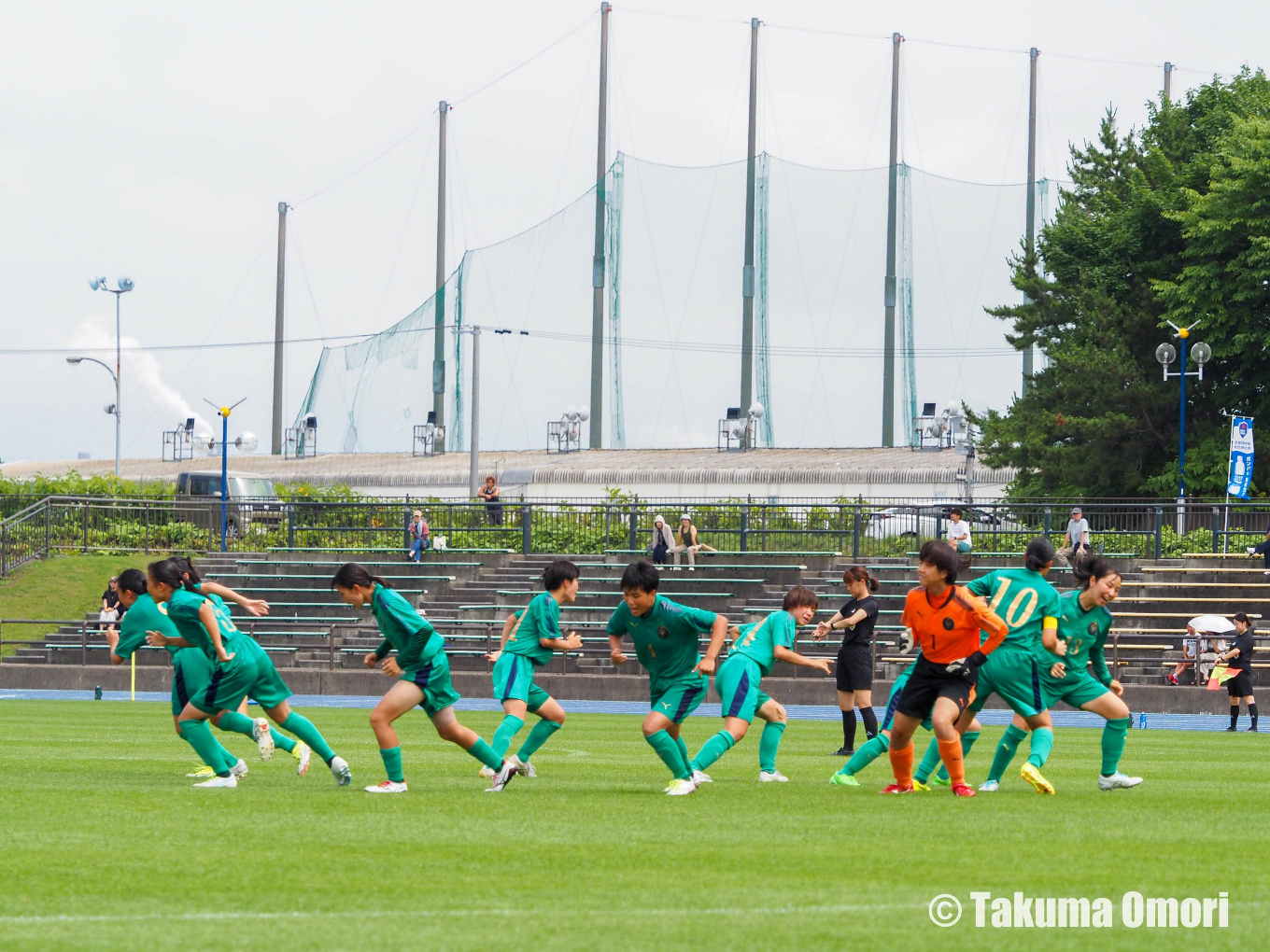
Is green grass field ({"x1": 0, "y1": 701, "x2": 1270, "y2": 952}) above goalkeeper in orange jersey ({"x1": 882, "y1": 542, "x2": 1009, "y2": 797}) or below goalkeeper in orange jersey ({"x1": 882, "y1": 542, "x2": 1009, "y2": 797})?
below

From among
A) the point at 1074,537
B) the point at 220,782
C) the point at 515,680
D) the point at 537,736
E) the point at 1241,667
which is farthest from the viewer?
the point at 1074,537

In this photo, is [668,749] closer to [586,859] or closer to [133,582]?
[586,859]

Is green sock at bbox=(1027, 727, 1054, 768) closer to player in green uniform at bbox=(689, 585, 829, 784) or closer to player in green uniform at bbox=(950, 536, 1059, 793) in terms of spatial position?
player in green uniform at bbox=(950, 536, 1059, 793)

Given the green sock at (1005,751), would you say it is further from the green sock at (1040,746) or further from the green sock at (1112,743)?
the green sock at (1112,743)

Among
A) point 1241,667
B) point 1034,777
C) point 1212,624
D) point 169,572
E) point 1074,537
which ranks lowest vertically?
point 1241,667

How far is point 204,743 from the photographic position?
1102cm

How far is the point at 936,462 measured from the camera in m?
50.2

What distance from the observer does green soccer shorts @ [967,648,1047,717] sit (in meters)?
10.9

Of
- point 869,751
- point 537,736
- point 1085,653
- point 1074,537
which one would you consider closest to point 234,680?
point 537,736

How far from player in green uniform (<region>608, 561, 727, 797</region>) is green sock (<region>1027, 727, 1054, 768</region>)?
2.24 meters

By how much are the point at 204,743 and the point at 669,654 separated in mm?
3175

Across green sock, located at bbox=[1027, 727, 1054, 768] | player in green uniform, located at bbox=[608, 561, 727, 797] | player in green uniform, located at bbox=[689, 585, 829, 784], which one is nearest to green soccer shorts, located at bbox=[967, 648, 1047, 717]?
green sock, located at bbox=[1027, 727, 1054, 768]

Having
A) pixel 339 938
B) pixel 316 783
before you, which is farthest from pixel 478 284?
pixel 339 938

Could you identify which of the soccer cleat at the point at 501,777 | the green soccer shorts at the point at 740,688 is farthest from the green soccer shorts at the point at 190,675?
the green soccer shorts at the point at 740,688
